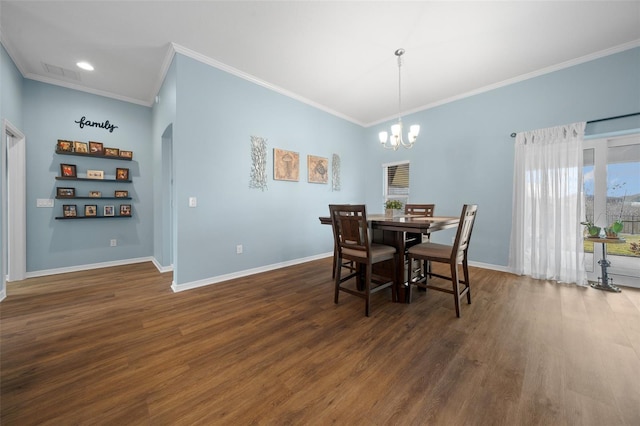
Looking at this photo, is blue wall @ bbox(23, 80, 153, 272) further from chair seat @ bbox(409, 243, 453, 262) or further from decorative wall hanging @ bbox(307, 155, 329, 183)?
chair seat @ bbox(409, 243, 453, 262)

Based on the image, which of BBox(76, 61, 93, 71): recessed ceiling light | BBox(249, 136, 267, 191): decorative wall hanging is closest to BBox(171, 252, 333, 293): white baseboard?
BBox(249, 136, 267, 191): decorative wall hanging

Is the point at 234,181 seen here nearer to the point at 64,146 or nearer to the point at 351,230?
the point at 351,230

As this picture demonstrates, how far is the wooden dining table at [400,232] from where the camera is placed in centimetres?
202

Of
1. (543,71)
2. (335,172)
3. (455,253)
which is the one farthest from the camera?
(335,172)

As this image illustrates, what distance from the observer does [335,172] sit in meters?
4.63

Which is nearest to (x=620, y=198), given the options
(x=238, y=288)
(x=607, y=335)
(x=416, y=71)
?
(x=607, y=335)

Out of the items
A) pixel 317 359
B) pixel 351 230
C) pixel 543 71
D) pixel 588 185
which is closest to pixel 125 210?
pixel 351 230

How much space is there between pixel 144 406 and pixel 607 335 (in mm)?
3253

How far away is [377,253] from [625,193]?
3414mm

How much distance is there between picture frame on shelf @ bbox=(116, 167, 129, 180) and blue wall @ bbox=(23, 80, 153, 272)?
0.08m

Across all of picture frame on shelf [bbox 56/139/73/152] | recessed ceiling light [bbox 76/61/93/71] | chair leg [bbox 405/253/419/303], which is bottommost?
chair leg [bbox 405/253/419/303]

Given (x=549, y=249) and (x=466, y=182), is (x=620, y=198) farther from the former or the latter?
(x=466, y=182)

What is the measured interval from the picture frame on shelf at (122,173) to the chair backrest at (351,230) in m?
3.92

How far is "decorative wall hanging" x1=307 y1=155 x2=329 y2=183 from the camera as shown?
412 centimetres
